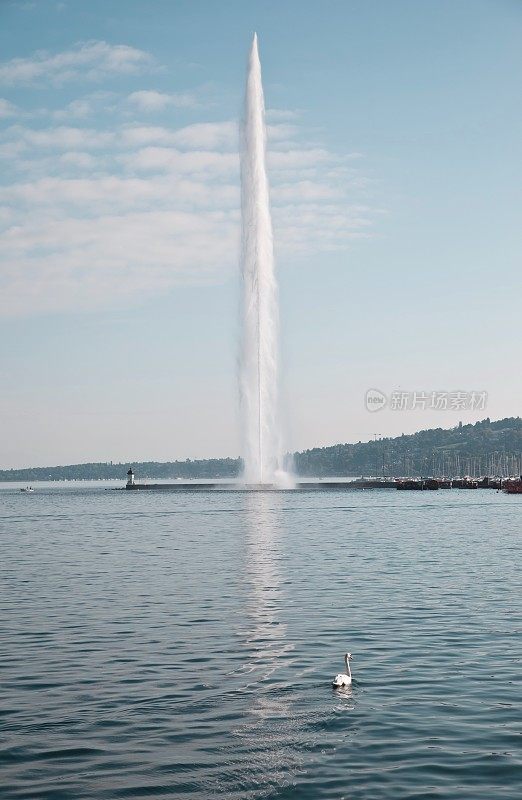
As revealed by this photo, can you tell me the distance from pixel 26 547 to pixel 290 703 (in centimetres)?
4697

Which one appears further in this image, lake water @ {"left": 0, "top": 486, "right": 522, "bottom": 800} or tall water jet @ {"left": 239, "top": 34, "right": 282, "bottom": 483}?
tall water jet @ {"left": 239, "top": 34, "right": 282, "bottom": 483}

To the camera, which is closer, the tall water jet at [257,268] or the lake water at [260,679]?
the lake water at [260,679]

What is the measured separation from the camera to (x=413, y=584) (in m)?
40.9

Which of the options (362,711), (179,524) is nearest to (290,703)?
(362,711)

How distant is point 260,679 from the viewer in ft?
75.5

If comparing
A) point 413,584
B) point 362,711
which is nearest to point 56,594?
point 413,584

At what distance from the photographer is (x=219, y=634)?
96.0 feet

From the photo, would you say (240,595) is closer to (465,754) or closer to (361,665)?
(361,665)

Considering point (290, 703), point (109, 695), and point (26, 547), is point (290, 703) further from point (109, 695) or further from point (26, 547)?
point (26, 547)

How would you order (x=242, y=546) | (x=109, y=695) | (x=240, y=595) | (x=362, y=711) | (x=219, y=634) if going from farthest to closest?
(x=242, y=546) → (x=240, y=595) → (x=219, y=634) → (x=109, y=695) → (x=362, y=711)

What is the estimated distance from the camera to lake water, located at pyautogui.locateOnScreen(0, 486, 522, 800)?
634 inches

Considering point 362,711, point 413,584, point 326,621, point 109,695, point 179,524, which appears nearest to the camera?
point 362,711

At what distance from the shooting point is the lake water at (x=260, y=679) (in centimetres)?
1611

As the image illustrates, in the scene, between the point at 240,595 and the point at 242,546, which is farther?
the point at 242,546
